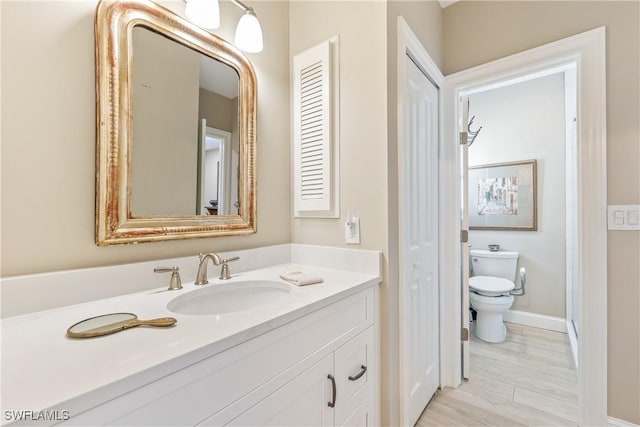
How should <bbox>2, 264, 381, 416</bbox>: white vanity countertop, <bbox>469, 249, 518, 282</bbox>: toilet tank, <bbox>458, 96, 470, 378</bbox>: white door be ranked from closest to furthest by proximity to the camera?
<bbox>2, 264, 381, 416</bbox>: white vanity countertop, <bbox>458, 96, 470, 378</bbox>: white door, <bbox>469, 249, 518, 282</bbox>: toilet tank

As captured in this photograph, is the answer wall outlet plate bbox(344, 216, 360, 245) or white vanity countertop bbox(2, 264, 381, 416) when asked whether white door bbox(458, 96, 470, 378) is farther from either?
white vanity countertop bbox(2, 264, 381, 416)

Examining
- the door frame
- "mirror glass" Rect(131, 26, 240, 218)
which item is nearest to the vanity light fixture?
"mirror glass" Rect(131, 26, 240, 218)

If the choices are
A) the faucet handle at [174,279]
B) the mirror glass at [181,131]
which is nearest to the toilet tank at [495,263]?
the mirror glass at [181,131]

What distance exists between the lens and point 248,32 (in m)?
1.27

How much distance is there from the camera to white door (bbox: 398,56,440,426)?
1.34 m

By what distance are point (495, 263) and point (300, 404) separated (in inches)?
110

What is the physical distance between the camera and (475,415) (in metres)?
1.60

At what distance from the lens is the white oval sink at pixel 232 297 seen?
1.04 metres

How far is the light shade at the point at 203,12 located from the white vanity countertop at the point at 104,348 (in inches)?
41.4

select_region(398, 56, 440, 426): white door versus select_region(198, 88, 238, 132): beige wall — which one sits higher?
select_region(198, 88, 238, 132): beige wall

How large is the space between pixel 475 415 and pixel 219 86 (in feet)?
7.35

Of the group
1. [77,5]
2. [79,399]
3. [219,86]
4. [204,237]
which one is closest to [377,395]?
[204,237]

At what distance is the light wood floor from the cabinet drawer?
0.72m

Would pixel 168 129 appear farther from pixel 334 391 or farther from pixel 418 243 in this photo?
pixel 418 243
